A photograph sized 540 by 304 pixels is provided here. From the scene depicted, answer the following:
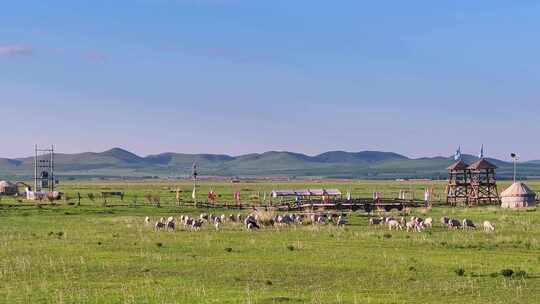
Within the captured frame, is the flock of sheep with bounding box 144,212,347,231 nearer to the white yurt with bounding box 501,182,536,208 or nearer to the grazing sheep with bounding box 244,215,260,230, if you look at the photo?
the grazing sheep with bounding box 244,215,260,230

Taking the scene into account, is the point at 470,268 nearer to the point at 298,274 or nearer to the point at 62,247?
the point at 298,274

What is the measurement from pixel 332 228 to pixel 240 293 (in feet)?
85.3

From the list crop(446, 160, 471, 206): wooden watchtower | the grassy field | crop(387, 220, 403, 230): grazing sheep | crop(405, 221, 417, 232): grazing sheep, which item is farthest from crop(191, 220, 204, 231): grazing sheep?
crop(446, 160, 471, 206): wooden watchtower

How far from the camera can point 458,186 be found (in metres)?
92.8

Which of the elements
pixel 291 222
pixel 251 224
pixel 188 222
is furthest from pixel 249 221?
pixel 188 222

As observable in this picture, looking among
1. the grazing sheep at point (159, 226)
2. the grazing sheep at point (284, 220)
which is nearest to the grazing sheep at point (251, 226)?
the grazing sheep at point (284, 220)

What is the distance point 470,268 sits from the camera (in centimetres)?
3033

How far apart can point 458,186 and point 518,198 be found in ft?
42.2

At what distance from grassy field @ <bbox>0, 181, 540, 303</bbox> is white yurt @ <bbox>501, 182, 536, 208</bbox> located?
30.1 m

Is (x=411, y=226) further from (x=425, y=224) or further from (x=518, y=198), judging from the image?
(x=518, y=198)

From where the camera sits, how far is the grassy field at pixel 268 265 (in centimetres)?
2430

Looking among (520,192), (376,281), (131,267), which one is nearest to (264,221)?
(131,267)

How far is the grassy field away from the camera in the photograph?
2430 cm

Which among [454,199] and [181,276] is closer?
[181,276]
